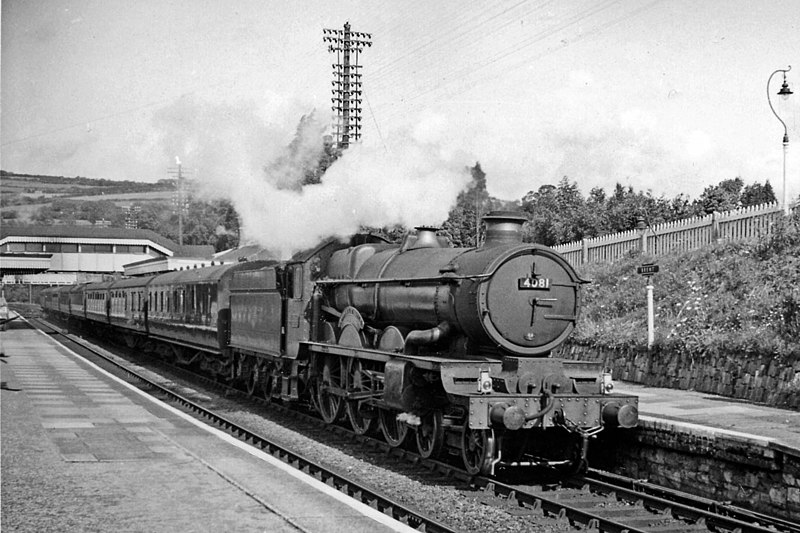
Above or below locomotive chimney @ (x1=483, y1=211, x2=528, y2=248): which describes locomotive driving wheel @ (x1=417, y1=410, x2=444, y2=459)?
below

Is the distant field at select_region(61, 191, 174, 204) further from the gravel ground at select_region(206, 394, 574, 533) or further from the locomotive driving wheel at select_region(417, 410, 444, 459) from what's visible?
the locomotive driving wheel at select_region(417, 410, 444, 459)

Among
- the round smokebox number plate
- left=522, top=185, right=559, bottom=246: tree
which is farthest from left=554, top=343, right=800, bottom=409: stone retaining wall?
left=522, top=185, right=559, bottom=246: tree

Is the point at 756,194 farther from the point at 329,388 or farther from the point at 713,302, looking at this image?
the point at 329,388

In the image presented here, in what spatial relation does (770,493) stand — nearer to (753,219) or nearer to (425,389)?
(425,389)

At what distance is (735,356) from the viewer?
44.5 ft

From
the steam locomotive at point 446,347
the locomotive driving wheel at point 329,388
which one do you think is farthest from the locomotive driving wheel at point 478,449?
the locomotive driving wheel at point 329,388

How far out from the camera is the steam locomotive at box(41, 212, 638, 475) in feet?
30.0

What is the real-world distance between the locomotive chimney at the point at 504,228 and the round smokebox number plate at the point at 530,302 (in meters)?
0.58

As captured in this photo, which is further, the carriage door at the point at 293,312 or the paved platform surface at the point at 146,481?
the carriage door at the point at 293,312

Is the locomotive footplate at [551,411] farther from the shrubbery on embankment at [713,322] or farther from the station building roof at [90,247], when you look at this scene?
the station building roof at [90,247]

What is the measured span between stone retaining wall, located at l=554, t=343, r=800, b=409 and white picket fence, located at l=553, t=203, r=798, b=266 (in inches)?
168

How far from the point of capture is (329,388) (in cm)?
1264

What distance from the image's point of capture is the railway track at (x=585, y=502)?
24.7 feet

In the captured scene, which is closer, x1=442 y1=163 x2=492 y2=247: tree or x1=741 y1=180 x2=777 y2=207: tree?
x1=442 y1=163 x2=492 y2=247: tree
